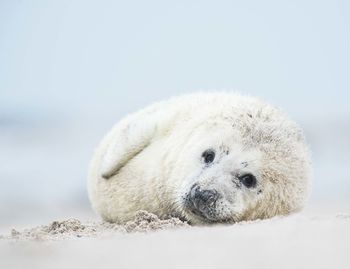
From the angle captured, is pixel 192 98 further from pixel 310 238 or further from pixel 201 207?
pixel 310 238

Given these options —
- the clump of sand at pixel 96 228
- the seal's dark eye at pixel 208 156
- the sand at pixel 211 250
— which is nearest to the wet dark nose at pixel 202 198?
the clump of sand at pixel 96 228

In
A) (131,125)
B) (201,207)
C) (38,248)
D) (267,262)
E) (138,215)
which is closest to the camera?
(267,262)

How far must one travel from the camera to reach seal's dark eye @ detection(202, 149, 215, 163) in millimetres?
4816

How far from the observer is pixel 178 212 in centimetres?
489

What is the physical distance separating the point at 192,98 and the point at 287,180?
116 centimetres

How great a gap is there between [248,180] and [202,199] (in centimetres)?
33

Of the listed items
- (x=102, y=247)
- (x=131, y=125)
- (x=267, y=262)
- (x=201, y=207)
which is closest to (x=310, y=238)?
(x=267, y=262)

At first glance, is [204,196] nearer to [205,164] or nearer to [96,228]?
[205,164]

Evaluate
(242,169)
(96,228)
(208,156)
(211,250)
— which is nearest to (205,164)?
(208,156)

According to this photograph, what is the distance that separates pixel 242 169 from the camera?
184 inches

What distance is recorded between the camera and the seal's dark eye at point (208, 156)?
4816mm

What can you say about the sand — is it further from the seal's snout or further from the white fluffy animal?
the white fluffy animal

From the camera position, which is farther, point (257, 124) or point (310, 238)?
point (257, 124)

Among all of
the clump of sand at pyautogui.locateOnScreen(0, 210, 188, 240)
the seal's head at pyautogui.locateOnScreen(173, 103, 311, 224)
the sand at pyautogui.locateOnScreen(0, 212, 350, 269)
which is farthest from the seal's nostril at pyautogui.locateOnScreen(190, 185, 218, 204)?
the sand at pyautogui.locateOnScreen(0, 212, 350, 269)
